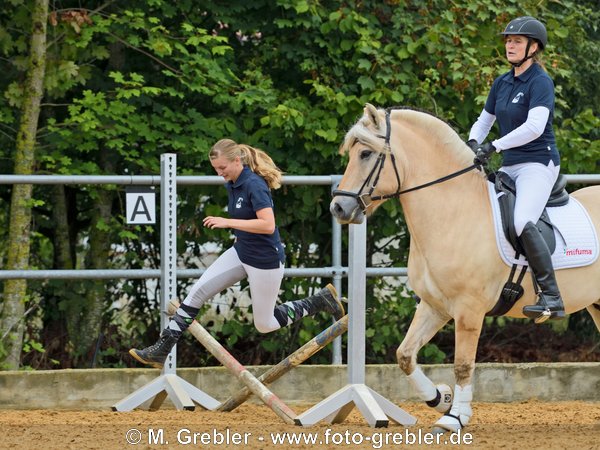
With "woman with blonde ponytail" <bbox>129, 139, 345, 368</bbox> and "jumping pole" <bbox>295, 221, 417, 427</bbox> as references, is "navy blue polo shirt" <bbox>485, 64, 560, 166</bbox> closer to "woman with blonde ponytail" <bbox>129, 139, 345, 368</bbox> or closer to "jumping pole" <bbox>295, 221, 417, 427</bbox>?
"jumping pole" <bbox>295, 221, 417, 427</bbox>

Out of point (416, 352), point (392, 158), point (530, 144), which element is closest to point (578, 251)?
point (530, 144)

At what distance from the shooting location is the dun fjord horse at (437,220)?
7.78 meters

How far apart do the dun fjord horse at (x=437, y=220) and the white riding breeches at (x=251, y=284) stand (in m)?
1.02

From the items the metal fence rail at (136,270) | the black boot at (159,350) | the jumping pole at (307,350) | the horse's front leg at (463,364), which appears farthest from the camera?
the metal fence rail at (136,270)

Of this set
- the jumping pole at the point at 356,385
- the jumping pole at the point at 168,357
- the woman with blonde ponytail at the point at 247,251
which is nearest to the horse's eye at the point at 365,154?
the jumping pole at the point at 356,385

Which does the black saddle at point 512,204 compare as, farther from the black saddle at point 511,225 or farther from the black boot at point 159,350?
the black boot at point 159,350

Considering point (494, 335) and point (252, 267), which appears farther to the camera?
point (494, 335)

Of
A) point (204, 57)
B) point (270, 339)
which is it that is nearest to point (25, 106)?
point (204, 57)

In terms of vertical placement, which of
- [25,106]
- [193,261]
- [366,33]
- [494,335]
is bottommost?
[494,335]

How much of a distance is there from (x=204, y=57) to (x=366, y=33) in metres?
1.52

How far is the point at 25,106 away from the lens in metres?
10.6

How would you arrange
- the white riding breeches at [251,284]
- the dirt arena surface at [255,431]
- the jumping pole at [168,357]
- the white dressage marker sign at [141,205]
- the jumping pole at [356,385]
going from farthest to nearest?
the white dressage marker sign at [141,205]
the jumping pole at [168,357]
the white riding breeches at [251,284]
the jumping pole at [356,385]
the dirt arena surface at [255,431]

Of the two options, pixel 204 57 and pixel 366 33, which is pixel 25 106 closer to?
pixel 204 57

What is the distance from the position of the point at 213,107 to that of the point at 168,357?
3.02m
